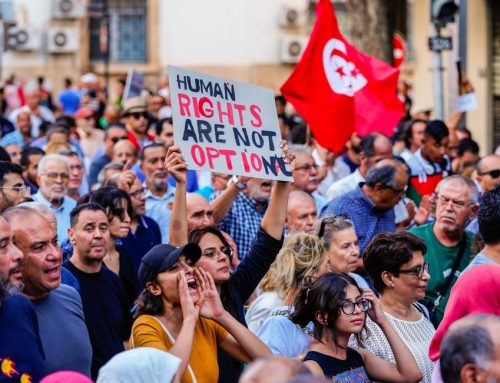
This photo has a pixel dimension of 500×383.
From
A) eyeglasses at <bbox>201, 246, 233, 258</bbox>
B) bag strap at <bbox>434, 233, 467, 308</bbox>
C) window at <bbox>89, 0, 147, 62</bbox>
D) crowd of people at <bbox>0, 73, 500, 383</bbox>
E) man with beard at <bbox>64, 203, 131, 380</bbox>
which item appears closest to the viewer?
crowd of people at <bbox>0, 73, 500, 383</bbox>

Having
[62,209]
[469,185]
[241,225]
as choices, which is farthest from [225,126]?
[62,209]

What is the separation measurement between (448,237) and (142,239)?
2.37 m

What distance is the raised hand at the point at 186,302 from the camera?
255 inches

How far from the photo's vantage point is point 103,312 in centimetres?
786

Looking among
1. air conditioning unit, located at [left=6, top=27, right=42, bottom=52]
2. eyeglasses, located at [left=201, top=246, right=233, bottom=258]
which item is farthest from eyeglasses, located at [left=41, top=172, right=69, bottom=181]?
air conditioning unit, located at [left=6, top=27, right=42, bottom=52]

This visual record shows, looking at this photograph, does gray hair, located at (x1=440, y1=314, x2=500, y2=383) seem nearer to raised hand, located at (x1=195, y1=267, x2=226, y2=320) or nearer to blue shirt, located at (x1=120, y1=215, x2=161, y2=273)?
raised hand, located at (x1=195, y1=267, x2=226, y2=320)

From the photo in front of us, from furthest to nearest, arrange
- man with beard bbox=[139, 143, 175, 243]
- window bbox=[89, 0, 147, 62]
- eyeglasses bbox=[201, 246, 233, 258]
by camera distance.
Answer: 1. window bbox=[89, 0, 147, 62]
2. man with beard bbox=[139, 143, 175, 243]
3. eyeglasses bbox=[201, 246, 233, 258]

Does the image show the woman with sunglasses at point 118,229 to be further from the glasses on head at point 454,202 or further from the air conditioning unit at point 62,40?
the air conditioning unit at point 62,40

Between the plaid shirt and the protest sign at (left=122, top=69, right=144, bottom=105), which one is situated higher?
the protest sign at (left=122, top=69, right=144, bottom=105)

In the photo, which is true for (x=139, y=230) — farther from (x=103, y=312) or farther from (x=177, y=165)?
(x=177, y=165)

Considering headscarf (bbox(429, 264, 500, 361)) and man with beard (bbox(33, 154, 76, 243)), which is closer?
headscarf (bbox(429, 264, 500, 361))

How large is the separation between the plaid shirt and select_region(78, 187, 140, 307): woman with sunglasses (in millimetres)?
916

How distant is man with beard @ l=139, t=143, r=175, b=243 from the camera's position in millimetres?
→ 11195

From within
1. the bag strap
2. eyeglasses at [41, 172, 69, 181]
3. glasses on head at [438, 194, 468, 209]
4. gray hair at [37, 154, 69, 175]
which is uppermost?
gray hair at [37, 154, 69, 175]
